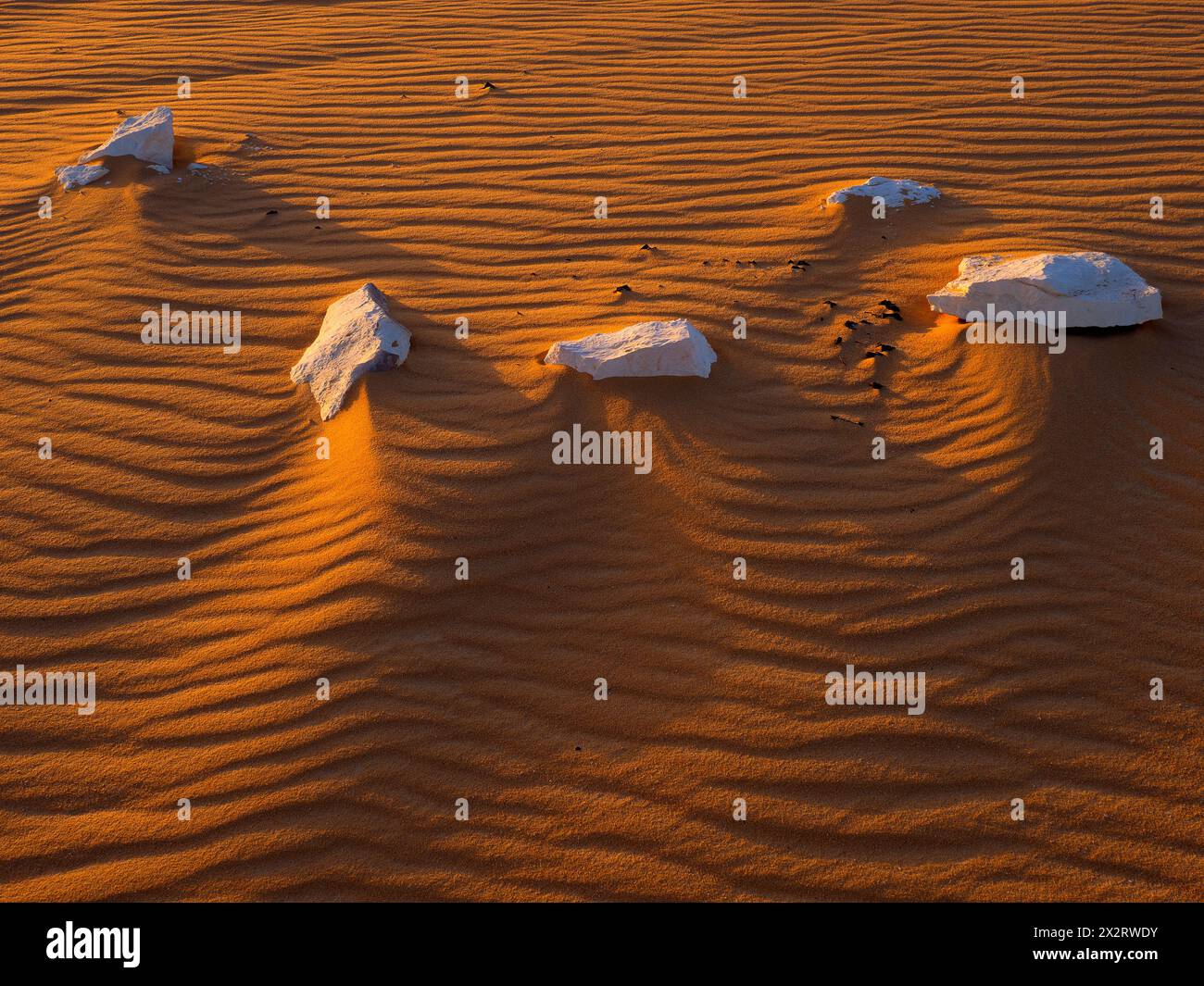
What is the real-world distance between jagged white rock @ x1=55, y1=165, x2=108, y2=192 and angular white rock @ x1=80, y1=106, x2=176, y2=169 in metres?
0.09

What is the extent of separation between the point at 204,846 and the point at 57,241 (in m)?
4.08

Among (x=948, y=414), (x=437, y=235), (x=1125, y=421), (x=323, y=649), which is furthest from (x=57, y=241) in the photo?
(x=1125, y=421)

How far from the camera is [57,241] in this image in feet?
A: 19.2

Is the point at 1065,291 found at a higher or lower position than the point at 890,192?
lower

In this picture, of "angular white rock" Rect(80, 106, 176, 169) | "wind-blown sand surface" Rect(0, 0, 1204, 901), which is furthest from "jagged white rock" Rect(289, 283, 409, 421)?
→ "angular white rock" Rect(80, 106, 176, 169)

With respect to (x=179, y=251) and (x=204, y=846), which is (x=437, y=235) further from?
(x=204, y=846)

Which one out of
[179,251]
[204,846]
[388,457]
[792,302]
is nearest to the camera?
[204,846]

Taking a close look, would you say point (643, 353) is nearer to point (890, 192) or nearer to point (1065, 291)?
point (1065, 291)

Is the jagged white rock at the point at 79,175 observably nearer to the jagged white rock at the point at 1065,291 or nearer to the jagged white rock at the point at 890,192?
the jagged white rock at the point at 890,192

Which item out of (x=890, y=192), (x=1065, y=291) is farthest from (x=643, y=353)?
(x=890, y=192)

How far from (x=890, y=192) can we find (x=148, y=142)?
4.23 meters

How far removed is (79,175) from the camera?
6.25 metres

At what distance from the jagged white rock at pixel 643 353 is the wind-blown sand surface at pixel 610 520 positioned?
0.31ft

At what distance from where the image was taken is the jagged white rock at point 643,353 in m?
4.39
